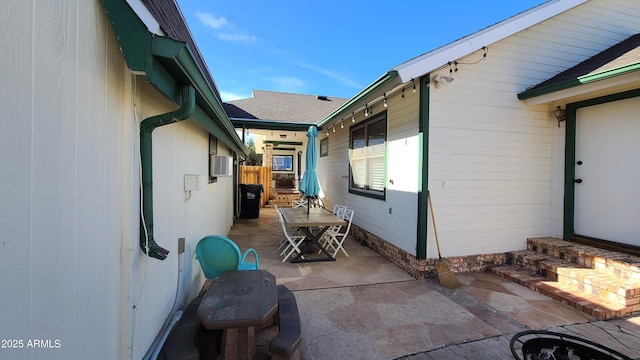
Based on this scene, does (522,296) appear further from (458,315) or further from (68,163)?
(68,163)

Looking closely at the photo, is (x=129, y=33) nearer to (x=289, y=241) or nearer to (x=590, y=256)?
(x=289, y=241)

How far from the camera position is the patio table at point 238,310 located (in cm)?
174

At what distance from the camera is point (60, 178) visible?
3.48ft

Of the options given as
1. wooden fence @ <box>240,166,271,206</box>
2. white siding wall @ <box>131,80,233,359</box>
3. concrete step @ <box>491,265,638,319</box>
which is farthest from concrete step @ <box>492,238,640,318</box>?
wooden fence @ <box>240,166,271,206</box>

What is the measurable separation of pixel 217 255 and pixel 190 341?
100cm

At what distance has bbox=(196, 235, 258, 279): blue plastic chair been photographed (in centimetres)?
282

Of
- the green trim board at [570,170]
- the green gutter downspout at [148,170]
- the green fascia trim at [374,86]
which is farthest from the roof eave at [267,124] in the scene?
the green gutter downspout at [148,170]

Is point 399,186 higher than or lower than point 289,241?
higher

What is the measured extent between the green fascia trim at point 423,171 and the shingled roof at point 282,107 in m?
5.06

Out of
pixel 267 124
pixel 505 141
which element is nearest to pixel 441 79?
pixel 505 141

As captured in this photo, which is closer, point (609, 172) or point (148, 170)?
point (148, 170)

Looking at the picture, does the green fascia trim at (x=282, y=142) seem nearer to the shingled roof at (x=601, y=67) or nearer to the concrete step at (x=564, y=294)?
the shingled roof at (x=601, y=67)

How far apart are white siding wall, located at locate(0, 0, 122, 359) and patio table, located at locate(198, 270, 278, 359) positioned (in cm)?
55

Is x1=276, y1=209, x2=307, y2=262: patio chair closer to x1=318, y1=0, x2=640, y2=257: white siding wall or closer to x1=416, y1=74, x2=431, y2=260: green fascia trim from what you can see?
x1=318, y1=0, x2=640, y2=257: white siding wall
